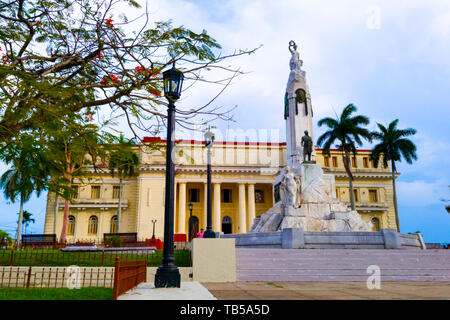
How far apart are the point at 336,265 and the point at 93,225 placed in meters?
42.5

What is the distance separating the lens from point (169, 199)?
756cm

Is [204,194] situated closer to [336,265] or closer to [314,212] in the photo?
[314,212]

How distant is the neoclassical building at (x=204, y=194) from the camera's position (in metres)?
45.3

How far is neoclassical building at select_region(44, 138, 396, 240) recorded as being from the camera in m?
45.3

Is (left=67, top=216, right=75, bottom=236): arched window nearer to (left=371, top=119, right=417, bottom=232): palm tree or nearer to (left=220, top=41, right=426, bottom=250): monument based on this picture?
(left=220, top=41, right=426, bottom=250): monument

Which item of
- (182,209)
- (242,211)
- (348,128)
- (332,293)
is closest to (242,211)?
(242,211)

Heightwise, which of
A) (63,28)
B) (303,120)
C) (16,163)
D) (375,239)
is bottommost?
(375,239)

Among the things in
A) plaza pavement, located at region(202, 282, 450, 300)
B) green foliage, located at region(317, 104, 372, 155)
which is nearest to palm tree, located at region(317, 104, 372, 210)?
green foliage, located at region(317, 104, 372, 155)

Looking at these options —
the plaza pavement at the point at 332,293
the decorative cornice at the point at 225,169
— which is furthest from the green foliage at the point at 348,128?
the plaza pavement at the point at 332,293

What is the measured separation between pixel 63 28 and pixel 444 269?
1377 centimetres

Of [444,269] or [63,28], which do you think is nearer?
[63,28]
